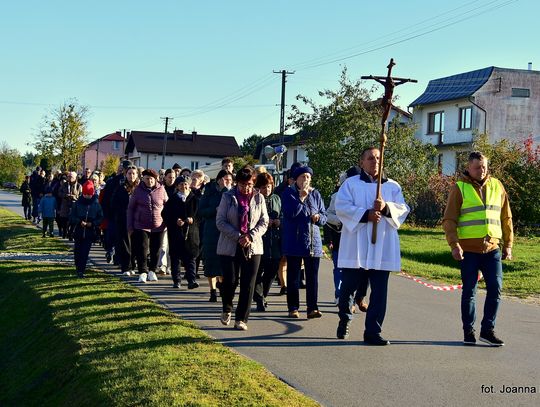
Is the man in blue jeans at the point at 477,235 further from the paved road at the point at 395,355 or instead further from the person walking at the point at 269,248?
the person walking at the point at 269,248

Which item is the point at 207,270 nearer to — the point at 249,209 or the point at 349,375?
the point at 249,209

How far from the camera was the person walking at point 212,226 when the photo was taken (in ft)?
36.1

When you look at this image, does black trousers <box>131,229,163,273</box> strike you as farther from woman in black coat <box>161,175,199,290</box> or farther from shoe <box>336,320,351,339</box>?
shoe <box>336,320,351,339</box>

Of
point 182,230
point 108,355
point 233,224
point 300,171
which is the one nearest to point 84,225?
point 182,230

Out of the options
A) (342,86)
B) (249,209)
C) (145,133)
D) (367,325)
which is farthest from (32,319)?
(145,133)

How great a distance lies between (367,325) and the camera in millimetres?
8570

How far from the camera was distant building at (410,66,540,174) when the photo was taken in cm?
4741

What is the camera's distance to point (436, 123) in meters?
51.2

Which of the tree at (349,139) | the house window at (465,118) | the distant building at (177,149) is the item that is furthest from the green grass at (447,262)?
the distant building at (177,149)

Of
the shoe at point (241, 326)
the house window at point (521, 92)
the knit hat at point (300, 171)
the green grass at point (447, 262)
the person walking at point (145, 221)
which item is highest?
the house window at point (521, 92)

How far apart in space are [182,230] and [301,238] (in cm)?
376

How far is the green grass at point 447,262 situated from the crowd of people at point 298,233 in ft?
15.4

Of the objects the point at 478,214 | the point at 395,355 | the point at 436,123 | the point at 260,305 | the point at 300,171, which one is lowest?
the point at 395,355

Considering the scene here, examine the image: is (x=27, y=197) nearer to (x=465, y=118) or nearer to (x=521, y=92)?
(x=465, y=118)
